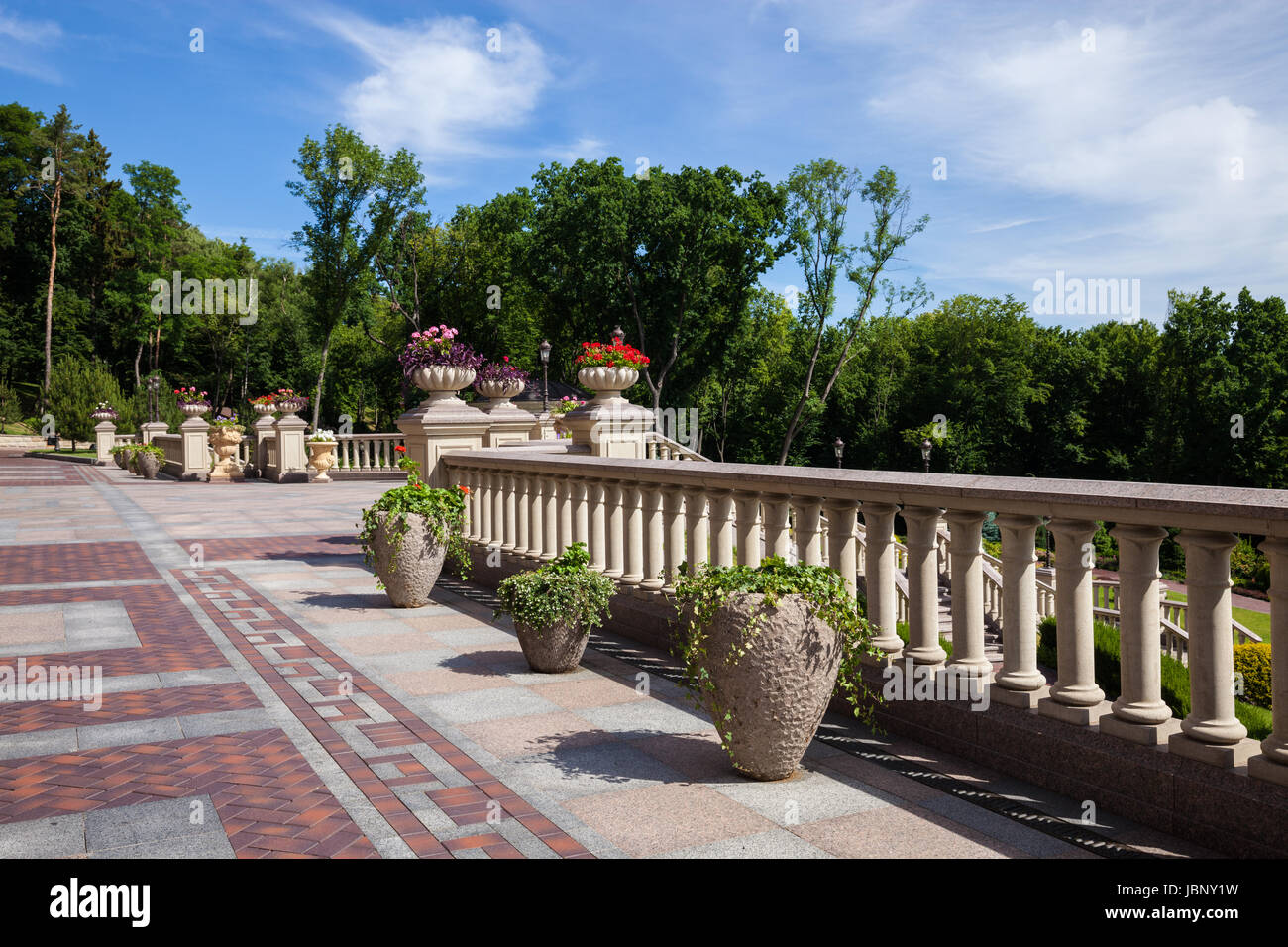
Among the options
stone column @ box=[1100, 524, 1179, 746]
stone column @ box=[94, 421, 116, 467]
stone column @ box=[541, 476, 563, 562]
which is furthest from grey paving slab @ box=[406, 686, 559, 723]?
stone column @ box=[94, 421, 116, 467]

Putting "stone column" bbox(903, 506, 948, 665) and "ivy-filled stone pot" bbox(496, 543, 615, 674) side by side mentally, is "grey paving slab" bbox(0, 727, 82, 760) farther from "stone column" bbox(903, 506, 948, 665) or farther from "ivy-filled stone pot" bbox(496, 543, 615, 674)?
"stone column" bbox(903, 506, 948, 665)

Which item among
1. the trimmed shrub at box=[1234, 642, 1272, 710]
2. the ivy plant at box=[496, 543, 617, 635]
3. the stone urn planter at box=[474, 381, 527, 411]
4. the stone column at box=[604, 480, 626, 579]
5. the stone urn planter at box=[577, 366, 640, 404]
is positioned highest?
the stone urn planter at box=[474, 381, 527, 411]

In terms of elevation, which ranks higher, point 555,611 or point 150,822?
point 555,611

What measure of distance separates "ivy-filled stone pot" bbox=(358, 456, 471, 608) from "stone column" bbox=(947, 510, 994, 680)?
5697 millimetres

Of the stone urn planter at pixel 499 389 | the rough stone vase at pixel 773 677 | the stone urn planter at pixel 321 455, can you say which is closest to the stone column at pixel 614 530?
the rough stone vase at pixel 773 677

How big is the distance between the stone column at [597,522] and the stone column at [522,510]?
153cm

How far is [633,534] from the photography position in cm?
822

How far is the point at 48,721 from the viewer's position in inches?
232

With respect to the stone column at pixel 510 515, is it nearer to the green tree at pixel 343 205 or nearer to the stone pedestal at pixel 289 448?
the stone pedestal at pixel 289 448

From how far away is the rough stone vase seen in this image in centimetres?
462

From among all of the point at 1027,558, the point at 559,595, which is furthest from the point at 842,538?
the point at 559,595

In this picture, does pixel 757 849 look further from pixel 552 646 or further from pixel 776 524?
pixel 552 646

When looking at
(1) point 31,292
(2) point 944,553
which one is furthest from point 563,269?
(1) point 31,292

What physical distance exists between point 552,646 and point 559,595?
354mm
